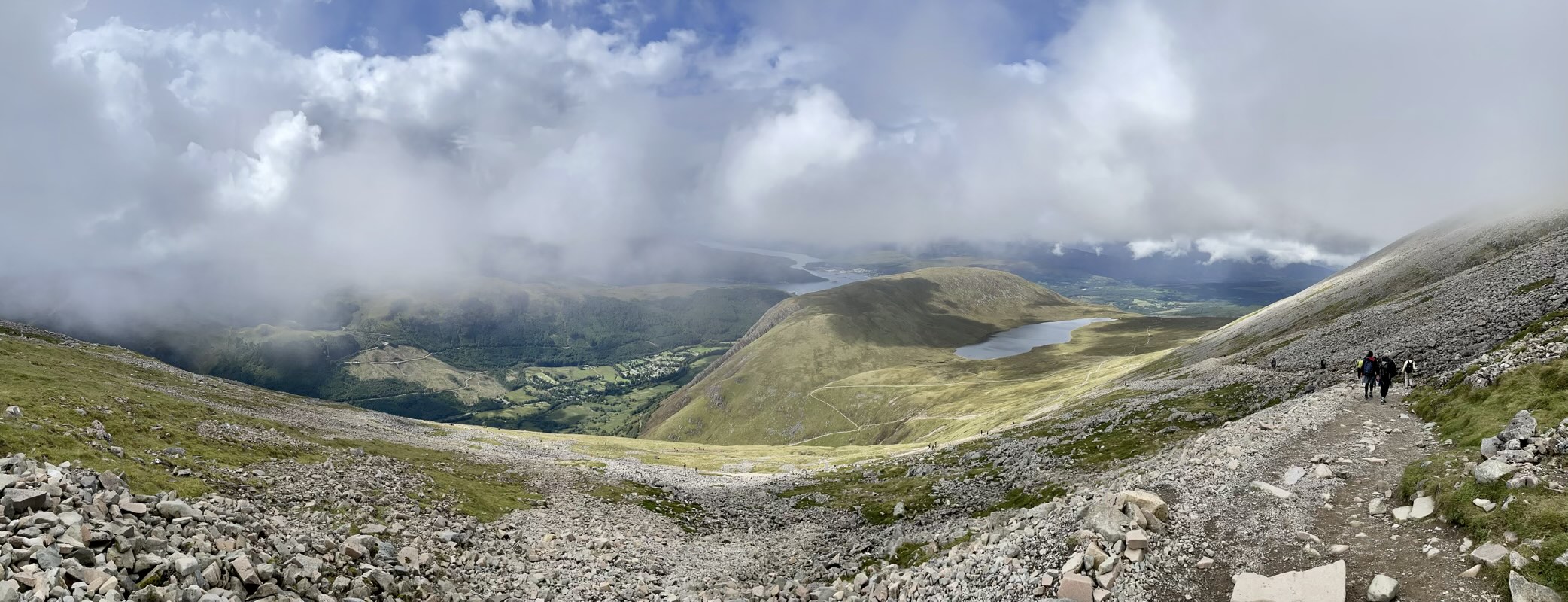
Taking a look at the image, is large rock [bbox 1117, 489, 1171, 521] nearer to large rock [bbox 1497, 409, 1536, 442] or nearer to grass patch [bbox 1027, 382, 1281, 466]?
large rock [bbox 1497, 409, 1536, 442]

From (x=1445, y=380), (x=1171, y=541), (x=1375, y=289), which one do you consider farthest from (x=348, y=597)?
(x=1375, y=289)

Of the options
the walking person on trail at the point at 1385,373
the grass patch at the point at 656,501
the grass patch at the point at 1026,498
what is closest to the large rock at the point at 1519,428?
the walking person on trail at the point at 1385,373

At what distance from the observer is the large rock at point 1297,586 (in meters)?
17.0

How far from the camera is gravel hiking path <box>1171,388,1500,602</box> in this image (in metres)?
16.9

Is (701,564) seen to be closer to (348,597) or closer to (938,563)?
(938,563)

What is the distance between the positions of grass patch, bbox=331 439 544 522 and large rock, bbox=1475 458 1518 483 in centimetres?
5154

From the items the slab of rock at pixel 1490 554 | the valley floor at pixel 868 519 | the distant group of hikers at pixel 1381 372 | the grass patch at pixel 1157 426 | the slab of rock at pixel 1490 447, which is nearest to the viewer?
the slab of rock at pixel 1490 554

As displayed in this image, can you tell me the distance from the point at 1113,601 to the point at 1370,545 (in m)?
8.11

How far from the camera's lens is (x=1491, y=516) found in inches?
696

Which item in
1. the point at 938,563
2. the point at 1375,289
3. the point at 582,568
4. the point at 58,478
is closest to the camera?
the point at 58,478

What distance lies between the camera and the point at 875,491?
64.1 m

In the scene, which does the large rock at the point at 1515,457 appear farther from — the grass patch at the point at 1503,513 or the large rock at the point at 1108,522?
the large rock at the point at 1108,522

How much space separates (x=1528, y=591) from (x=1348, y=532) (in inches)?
241

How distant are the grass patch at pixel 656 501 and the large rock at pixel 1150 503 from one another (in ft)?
119
